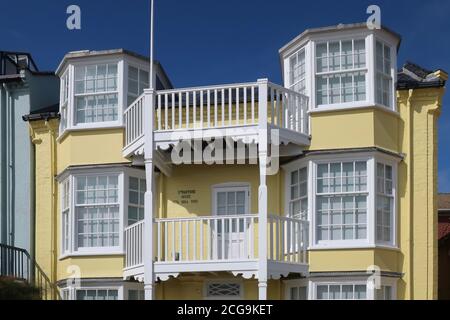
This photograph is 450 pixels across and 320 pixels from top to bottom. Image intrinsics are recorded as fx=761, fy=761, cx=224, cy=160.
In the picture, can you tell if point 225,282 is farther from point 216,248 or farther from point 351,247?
point 351,247

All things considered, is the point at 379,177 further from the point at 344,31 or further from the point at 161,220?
the point at 161,220

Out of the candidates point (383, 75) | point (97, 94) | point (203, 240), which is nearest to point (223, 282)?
point (203, 240)

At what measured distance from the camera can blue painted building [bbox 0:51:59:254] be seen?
65.8 ft

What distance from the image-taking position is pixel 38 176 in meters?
20.2

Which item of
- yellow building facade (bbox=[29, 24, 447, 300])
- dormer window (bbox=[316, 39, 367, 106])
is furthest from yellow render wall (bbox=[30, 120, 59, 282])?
dormer window (bbox=[316, 39, 367, 106])

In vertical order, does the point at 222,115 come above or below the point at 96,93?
below

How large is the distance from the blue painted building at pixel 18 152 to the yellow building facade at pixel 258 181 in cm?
79

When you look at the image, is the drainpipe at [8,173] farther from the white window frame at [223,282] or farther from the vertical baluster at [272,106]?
the vertical baluster at [272,106]

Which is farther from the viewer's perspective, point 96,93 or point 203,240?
point 96,93

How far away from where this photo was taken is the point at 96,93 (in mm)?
19250

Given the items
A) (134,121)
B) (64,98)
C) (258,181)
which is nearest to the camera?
(134,121)

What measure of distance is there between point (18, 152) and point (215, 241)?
6.87 meters
